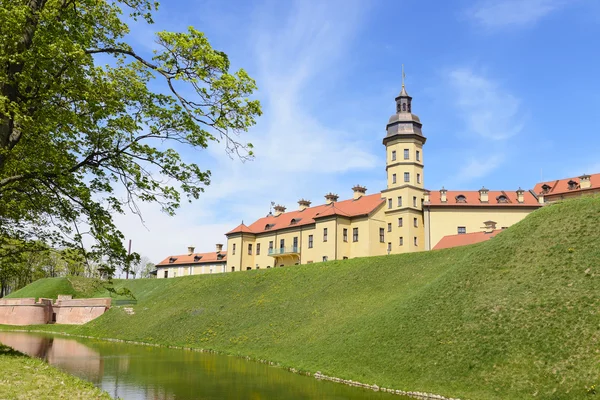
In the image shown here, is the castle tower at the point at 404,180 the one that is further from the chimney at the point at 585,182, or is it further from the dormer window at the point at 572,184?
the chimney at the point at 585,182

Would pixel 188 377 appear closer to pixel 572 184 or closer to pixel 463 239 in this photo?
pixel 463 239

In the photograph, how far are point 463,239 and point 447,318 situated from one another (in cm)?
2353

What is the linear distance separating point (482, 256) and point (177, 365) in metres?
17.7

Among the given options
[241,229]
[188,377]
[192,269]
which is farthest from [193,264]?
[188,377]

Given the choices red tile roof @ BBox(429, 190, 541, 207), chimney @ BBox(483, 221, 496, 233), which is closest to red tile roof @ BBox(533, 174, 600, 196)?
red tile roof @ BBox(429, 190, 541, 207)

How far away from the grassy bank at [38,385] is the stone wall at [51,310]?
43.3m

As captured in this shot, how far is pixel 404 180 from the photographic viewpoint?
49.8 meters

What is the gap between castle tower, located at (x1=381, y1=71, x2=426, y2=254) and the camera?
161 ft

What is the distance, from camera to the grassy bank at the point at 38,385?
9.64 meters

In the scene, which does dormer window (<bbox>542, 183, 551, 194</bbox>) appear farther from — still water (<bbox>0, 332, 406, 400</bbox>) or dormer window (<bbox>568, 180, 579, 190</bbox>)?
still water (<bbox>0, 332, 406, 400</bbox>)

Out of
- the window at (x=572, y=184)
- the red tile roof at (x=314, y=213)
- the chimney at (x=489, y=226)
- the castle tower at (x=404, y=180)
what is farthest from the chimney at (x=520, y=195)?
the red tile roof at (x=314, y=213)

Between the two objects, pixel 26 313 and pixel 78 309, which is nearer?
pixel 78 309

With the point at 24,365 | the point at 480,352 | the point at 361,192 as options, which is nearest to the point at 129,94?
the point at 24,365

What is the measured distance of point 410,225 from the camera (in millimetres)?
48875
